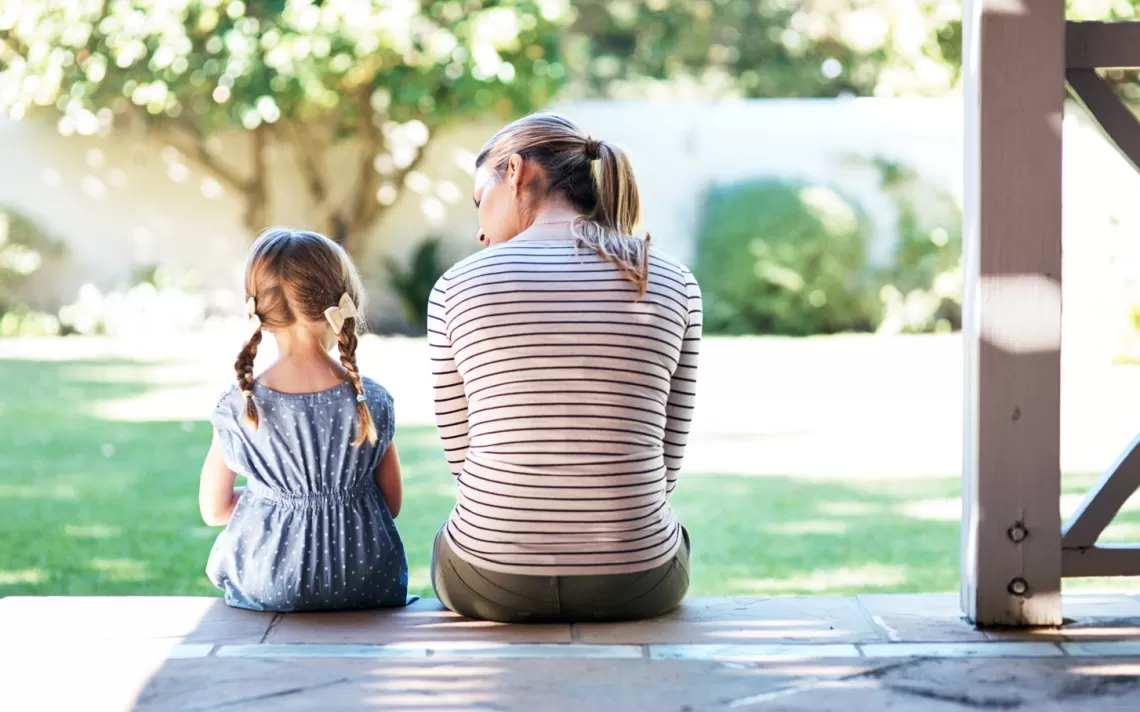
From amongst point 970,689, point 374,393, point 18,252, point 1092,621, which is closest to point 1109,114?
point 1092,621

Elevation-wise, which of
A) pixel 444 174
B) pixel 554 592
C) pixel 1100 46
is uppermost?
pixel 444 174

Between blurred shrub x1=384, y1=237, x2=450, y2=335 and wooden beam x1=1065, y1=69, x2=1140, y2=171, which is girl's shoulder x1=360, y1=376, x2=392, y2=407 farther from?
blurred shrub x1=384, y1=237, x2=450, y2=335

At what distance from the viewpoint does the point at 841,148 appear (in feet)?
41.5

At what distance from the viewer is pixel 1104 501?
2.80 metres

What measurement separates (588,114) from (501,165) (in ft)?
34.4

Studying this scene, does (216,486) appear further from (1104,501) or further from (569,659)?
(1104,501)

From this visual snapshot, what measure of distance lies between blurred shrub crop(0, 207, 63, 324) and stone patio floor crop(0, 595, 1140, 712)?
10057 millimetres

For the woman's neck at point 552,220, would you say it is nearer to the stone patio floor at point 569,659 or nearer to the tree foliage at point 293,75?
the stone patio floor at point 569,659

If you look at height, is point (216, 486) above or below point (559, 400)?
below

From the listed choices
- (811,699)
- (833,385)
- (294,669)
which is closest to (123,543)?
(294,669)

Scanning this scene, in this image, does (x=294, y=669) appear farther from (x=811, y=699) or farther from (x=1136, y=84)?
(x=1136, y=84)

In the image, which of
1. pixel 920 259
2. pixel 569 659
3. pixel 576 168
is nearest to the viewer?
pixel 569 659

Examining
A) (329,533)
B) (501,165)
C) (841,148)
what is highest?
(841,148)

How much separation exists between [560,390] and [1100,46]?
128 cm
